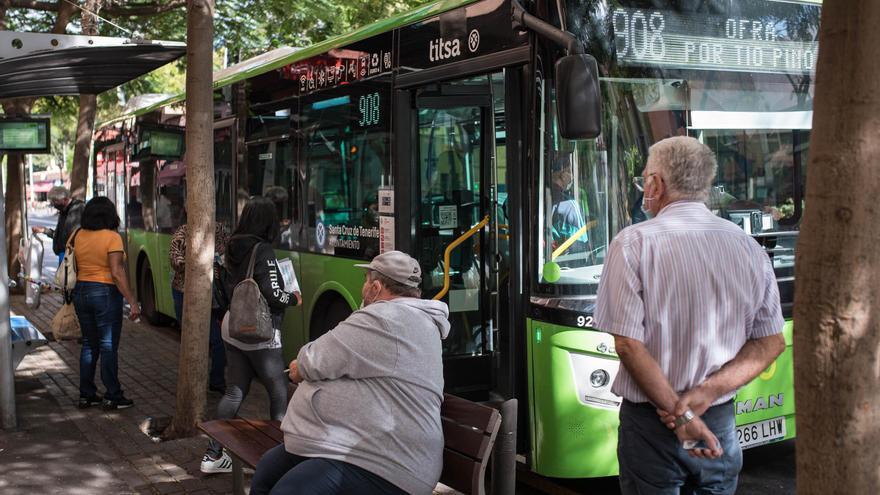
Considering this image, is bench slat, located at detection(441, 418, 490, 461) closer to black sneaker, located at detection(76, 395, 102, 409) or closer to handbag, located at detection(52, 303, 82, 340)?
black sneaker, located at detection(76, 395, 102, 409)

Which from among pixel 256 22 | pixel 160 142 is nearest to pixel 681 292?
pixel 160 142

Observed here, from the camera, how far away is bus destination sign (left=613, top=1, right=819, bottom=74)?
5.27m

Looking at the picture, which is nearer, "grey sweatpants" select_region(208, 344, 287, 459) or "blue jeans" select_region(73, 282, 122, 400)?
"grey sweatpants" select_region(208, 344, 287, 459)

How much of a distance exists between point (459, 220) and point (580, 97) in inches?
93.9

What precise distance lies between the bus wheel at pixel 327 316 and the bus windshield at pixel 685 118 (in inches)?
113

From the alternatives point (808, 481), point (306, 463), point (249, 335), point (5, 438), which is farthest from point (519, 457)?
point (5, 438)

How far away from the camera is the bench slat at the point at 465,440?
12.9 ft

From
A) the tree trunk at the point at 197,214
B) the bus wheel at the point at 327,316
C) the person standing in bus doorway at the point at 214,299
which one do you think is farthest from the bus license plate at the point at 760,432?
the person standing in bus doorway at the point at 214,299

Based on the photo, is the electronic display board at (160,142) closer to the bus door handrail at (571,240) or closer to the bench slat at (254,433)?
the bench slat at (254,433)

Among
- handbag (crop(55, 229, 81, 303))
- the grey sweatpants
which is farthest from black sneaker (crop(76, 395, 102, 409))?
the grey sweatpants

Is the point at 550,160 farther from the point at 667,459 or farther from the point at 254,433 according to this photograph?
the point at 667,459

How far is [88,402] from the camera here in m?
8.08

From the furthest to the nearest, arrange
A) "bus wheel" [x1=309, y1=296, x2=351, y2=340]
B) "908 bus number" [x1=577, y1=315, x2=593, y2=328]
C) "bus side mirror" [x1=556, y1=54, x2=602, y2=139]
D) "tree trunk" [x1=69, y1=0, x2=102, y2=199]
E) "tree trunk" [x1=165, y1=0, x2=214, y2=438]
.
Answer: "tree trunk" [x1=69, y1=0, x2=102, y2=199] < "bus wheel" [x1=309, y1=296, x2=351, y2=340] < "tree trunk" [x1=165, y1=0, x2=214, y2=438] < "908 bus number" [x1=577, y1=315, x2=593, y2=328] < "bus side mirror" [x1=556, y1=54, x2=602, y2=139]

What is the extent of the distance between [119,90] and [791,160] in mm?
19793
